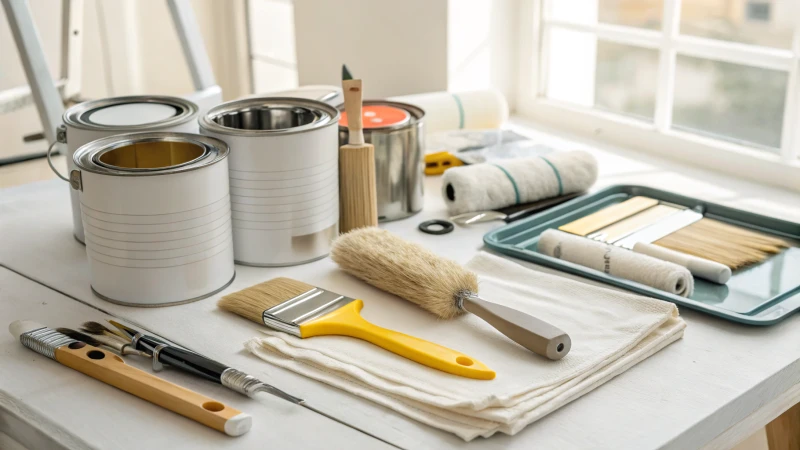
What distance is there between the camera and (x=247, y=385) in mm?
767

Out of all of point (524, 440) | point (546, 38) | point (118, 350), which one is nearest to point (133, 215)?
point (118, 350)

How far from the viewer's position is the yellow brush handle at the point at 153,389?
0.72m

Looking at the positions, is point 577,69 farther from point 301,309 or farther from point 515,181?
point 301,309

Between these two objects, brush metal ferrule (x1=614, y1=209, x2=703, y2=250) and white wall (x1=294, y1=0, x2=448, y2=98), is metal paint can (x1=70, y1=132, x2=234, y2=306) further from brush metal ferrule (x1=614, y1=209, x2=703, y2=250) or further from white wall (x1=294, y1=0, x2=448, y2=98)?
white wall (x1=294, y1=0, x2=448, y2=98)

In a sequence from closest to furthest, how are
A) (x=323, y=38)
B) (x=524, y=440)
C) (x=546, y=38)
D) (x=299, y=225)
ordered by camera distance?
(x=524, y=440) → (x=299, y=225) → (x=546, y=38) → (x=323, y=38)

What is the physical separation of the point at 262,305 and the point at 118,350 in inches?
6.0

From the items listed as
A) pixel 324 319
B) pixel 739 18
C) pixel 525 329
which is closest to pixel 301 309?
pixel 324 319

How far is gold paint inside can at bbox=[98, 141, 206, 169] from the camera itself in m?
1.00

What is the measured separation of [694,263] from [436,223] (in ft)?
1.16

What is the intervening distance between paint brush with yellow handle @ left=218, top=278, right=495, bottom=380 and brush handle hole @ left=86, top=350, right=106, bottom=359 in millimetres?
146

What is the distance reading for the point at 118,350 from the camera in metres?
0.85

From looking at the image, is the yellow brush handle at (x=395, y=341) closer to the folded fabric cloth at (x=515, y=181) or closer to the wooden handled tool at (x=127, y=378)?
the wooden handled tool at (x=127, y=378)

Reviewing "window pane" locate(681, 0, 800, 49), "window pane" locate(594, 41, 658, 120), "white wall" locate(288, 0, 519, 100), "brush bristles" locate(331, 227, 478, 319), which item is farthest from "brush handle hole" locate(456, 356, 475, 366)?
"window pane" locate(681, 0, 800, 49)

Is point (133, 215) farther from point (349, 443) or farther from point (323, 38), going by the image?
point (323, 38)
